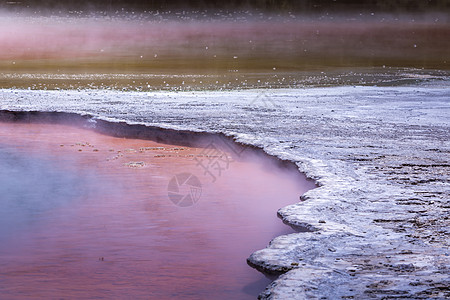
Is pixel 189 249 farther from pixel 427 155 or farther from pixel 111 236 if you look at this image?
pixel 427 155

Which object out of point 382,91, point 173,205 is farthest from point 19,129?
point 382,91

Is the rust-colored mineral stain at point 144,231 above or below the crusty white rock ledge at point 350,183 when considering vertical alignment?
below

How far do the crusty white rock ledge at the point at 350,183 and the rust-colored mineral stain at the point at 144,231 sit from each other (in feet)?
1.09

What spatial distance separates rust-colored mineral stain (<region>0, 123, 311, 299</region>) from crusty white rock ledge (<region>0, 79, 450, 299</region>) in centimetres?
33

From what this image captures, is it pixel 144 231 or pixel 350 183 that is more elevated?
pixel 350 183

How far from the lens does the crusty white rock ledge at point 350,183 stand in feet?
12.7

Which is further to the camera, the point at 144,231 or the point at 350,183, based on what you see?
the point at 350,183

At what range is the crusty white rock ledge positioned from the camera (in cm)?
386

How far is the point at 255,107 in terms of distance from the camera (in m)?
14.4

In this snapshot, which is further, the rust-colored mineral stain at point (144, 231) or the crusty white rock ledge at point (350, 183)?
the rust-colored mineral stain at point (144, 231)

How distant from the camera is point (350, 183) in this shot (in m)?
6.30

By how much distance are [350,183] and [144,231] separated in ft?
6.11

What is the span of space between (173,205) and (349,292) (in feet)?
9.81

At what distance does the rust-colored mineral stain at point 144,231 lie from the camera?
4.29 metres
